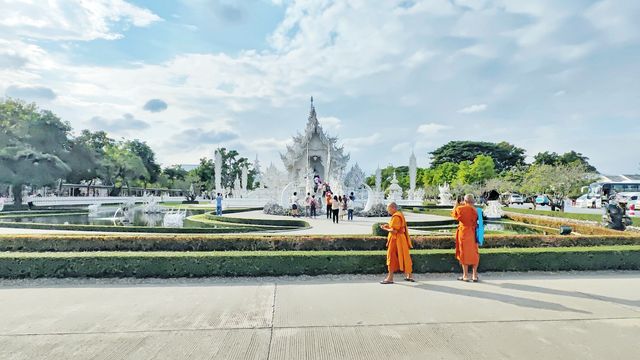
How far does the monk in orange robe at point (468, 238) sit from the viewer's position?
310 inches

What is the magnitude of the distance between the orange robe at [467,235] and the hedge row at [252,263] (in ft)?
2.56

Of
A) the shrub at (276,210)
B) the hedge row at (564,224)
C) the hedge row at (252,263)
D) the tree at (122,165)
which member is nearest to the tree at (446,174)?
the hedge row at (564,224)

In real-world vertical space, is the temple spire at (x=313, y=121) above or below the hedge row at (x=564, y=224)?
above

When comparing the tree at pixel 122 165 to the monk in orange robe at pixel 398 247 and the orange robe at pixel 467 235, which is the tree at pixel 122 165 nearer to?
the monk in orange robe at pixel 398 247

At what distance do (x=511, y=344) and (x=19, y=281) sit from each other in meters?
8.96

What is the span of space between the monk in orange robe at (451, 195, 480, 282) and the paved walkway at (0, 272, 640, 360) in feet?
1.36

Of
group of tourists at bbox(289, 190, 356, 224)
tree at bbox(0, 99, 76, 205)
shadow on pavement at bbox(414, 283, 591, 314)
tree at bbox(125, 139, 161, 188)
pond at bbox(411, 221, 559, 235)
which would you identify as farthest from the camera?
tree at bbox(125, 139, 161, 188)

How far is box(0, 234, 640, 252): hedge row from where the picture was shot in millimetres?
10055

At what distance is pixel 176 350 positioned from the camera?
4.55m

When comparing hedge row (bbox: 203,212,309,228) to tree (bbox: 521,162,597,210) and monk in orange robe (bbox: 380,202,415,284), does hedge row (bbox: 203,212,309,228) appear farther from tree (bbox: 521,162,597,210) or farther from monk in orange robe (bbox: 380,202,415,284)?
tree (bbox: 521,162,597,210)

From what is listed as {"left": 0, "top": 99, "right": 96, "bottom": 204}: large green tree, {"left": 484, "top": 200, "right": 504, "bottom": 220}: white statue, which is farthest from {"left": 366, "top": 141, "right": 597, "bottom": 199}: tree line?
{"left": 0, "top": 99, "right": 96, "bottom": 204}: large green tree

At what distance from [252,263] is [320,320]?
10.4ft

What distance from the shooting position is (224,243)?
10336 millimetres

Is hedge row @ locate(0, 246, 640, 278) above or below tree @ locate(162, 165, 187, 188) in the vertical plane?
below
